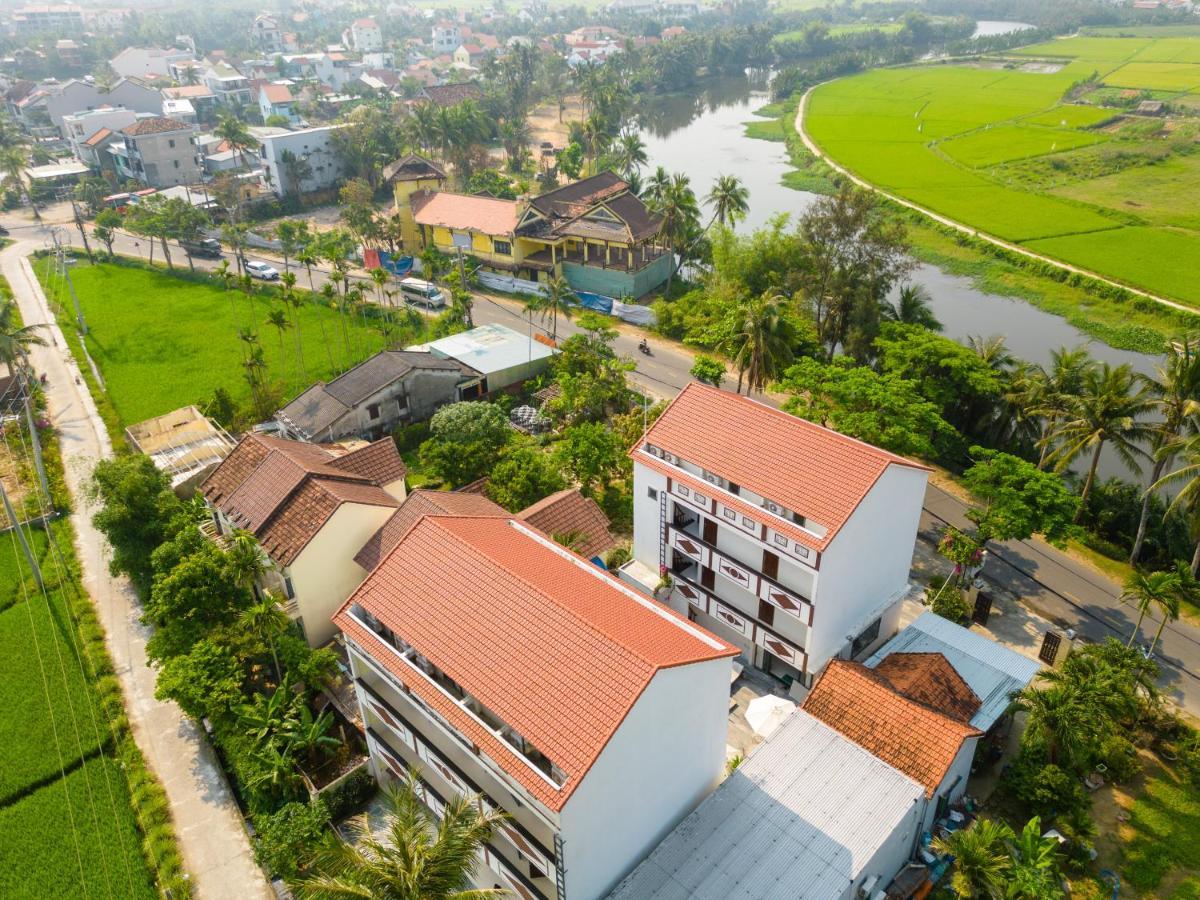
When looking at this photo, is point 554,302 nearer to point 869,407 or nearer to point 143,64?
point 869,407

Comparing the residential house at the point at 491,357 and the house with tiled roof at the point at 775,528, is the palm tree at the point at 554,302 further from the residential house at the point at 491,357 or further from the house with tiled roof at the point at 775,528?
the house with tiled roof at the point at 775,528

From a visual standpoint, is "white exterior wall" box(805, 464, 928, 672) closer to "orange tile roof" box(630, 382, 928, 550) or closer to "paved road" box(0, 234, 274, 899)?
"orange tile roof" box(630, 382, 928, 550)

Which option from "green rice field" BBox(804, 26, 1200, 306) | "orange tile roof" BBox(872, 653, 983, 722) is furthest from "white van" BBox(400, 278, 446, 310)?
"green rice field" BBox(804, 26, 1200, 306)

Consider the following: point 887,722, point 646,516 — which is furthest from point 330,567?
point 887,722

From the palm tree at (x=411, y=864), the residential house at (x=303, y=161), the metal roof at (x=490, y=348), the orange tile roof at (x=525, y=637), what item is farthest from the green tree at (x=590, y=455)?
the residential house at (x=303, y=161)

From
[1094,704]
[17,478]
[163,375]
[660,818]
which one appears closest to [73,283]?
[163,375]
